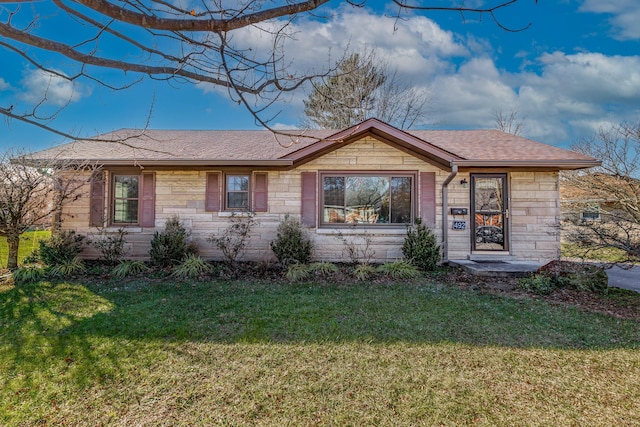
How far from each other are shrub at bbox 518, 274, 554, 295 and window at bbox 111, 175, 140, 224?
9.31m

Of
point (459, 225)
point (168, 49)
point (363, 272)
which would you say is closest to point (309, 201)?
point (363, 272)

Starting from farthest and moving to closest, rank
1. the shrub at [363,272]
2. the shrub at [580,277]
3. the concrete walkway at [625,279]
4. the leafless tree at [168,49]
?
the shrub at [363,272] < the concrete walkway at [625,279] < the shrub at [580,277] < the leafless tree at [168,49]

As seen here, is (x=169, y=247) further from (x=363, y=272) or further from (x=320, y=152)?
(x=363, y=272)

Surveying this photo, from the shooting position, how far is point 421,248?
24.2ft

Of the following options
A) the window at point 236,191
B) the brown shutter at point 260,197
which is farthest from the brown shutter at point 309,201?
the window at point 236,191

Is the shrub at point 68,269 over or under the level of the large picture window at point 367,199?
under

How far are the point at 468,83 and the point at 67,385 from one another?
1460 centimetres

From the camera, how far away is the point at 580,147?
43.1ft

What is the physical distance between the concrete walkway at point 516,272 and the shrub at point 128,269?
753 centimetres

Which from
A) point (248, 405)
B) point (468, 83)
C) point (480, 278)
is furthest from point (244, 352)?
point (468, 83)

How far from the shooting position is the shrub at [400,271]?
6737 mm

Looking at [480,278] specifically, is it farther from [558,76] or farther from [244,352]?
[558,76]

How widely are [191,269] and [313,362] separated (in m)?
4.64

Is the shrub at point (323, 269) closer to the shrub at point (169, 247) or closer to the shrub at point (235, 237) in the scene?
the shrub at point (235, 237)
